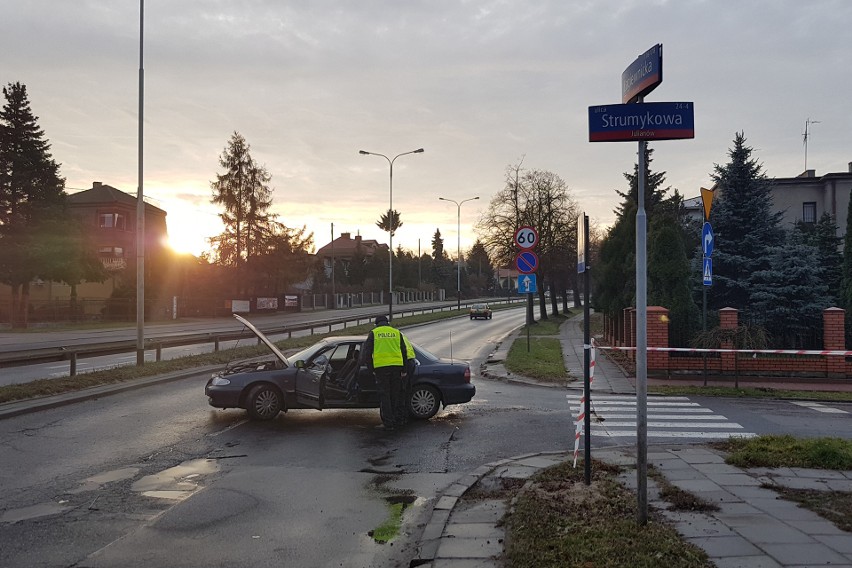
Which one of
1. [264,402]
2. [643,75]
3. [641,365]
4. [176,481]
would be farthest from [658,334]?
[176,481]

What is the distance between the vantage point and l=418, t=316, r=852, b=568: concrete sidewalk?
14.8 ft

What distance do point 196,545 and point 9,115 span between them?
45791 mm

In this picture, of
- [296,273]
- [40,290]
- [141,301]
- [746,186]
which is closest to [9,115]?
[40,290]

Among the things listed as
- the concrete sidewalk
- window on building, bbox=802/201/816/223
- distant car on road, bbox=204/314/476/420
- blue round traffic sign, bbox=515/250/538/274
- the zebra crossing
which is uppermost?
window on building, bbox=802/201/816/223

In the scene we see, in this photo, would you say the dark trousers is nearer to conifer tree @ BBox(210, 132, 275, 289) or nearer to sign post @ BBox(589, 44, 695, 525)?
sign post @ BBox(589, 44, 695, 525)

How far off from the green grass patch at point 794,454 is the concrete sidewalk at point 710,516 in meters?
0.20

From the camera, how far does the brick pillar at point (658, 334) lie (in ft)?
53.2

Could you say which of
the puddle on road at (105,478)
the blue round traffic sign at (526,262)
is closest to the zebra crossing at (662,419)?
the blue round traffic sign at (526,262)

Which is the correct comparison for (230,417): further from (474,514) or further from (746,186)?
(746,186)

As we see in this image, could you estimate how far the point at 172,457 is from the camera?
313 inches

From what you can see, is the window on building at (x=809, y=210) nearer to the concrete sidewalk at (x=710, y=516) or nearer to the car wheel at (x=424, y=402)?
the car wheel at (x=424, y=402)

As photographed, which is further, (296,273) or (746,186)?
(296,273)

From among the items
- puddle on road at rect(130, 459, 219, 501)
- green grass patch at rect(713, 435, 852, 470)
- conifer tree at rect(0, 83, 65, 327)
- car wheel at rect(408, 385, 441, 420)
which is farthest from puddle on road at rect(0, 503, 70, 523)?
conifer tree at rect(0, 83, 65, 327)

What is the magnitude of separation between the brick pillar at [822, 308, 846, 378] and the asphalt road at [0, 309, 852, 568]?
169 inches
